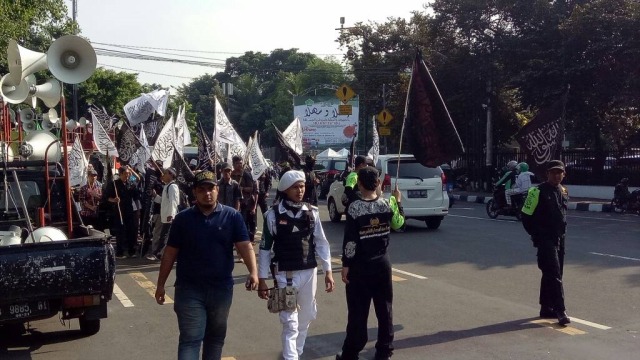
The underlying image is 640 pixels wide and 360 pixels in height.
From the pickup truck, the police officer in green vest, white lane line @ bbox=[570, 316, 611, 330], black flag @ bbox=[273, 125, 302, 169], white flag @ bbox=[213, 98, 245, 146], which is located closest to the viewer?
the pickup truck

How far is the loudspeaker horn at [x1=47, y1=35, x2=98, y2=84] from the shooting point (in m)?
8.70

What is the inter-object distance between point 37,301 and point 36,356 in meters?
0.64

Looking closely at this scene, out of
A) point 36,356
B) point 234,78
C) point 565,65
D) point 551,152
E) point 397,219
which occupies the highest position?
point 234,78

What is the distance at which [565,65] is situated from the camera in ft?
85.3

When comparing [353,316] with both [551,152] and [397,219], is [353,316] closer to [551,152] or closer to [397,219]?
[397,219]

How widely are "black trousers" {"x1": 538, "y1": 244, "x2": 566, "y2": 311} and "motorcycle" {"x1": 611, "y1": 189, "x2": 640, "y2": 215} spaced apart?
14.6 meters

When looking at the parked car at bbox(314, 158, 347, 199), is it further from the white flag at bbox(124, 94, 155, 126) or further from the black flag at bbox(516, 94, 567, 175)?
the black flag at bbox(516, 94, 567, 175)

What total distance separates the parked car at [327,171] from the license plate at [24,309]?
23.4m

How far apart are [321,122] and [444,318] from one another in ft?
127

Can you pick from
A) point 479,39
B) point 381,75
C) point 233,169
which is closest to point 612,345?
point 233,169

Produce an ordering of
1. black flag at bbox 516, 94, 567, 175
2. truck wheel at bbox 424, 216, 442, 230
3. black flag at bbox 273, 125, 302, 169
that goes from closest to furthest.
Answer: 1. black flag at bbox 516, 94, 567, 175
2. black flag at bbox 273, 125, 302, 169
3. truck wheel at bbox 424, 216, 442, 230

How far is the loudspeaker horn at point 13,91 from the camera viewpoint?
10048mm

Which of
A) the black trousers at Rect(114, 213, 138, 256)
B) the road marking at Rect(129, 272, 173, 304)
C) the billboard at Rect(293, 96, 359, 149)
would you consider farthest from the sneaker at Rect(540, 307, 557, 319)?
the billboard at Rect(293, 96, 359, 149)

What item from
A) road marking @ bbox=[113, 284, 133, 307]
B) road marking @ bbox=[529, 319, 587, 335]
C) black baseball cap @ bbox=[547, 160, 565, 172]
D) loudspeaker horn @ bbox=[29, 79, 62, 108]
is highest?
loudspeaker horn @ bbox=[29, 79, 62, 108]
